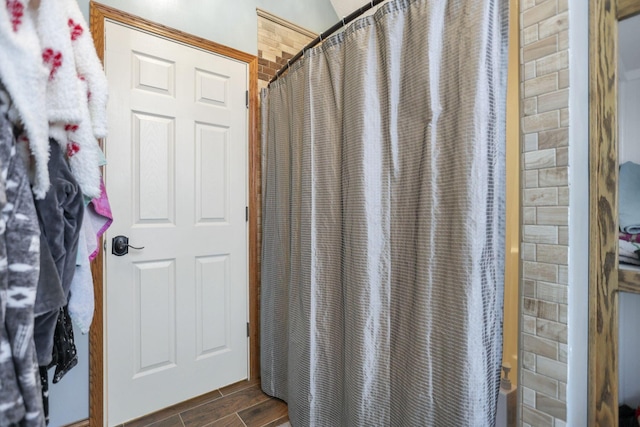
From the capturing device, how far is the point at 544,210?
0.86m

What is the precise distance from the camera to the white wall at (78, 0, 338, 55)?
5.34 ft

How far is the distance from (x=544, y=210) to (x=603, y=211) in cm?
17

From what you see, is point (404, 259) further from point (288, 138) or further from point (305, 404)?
point (288, 138)

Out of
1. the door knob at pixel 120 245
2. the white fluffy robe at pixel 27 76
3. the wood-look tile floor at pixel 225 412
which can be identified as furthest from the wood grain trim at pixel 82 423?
the white fluffy robe at pixel 27 76

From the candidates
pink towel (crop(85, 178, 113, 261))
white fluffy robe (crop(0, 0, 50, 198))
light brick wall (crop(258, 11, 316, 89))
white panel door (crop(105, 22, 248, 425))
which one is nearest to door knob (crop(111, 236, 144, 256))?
white panel door (crop(105, 22, 248, 425))

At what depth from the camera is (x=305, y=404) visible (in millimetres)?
1421

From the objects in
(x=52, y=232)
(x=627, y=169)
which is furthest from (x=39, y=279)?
(x=627, y=169)

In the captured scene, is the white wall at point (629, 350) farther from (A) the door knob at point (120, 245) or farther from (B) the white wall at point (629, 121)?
(A) the door knob at point (120, 245)

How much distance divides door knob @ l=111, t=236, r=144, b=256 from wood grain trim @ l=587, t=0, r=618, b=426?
198 cm

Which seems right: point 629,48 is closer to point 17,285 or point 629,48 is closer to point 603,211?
point 603,211

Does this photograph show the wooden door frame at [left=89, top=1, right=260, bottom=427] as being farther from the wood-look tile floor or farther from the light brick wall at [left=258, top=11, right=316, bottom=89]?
the wood-look tile floor

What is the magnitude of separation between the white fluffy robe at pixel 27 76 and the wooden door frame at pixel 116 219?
100 centimetres

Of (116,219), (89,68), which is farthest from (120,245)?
(89,68)

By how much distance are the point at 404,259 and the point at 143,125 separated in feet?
5.08
